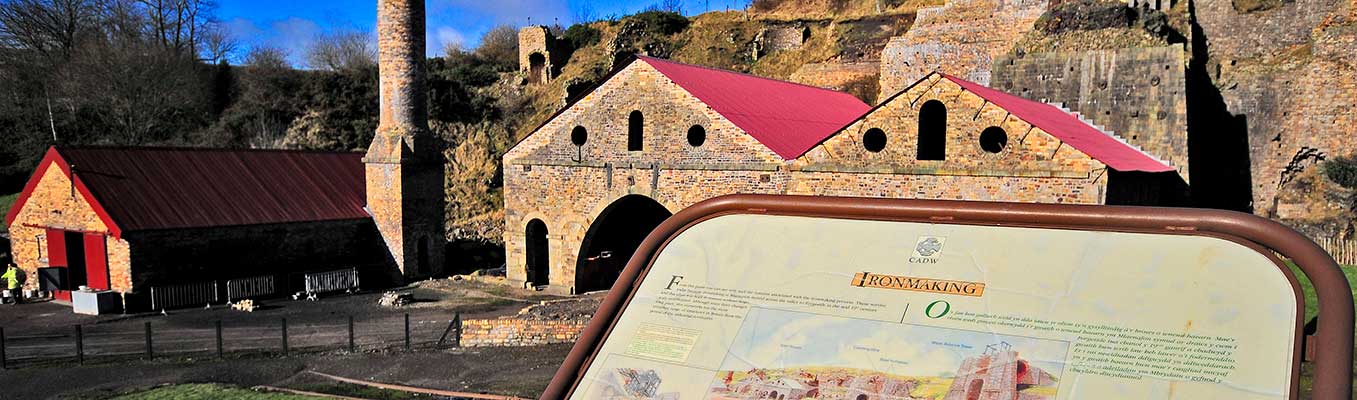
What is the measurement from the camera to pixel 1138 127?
1866cm

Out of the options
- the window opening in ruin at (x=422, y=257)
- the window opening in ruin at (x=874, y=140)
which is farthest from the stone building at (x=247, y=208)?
the window opening in ruin at (x=874, y=140)

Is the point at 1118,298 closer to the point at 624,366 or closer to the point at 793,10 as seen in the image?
the point at 624,366

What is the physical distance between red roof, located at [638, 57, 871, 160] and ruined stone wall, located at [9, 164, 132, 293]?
11477 millimetres

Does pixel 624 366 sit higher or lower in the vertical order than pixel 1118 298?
lower

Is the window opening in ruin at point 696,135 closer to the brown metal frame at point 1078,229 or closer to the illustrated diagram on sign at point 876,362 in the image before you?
the brown metal frame at point 1078,229

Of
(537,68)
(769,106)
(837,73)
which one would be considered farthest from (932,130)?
(537,68)

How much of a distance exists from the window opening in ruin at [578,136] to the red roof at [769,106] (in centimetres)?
217

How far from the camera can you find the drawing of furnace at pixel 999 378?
3141mm

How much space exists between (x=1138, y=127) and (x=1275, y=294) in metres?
17.7

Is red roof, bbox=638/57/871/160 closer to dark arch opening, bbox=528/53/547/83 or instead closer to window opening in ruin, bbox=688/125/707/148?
window opening in ruin, bbox=688/125/707/148

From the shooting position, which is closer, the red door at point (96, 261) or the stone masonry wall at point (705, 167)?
the stone masonry wall at point (705, 167)

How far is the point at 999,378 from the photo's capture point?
10.5 ft

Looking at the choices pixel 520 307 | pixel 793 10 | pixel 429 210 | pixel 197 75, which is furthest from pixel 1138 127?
pixel 197 75

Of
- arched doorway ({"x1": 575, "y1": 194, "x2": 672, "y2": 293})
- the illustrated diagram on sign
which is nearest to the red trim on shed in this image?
arched doorway ({"x1": 575, "y1": 194, "x2": 672, "y2": 293})
